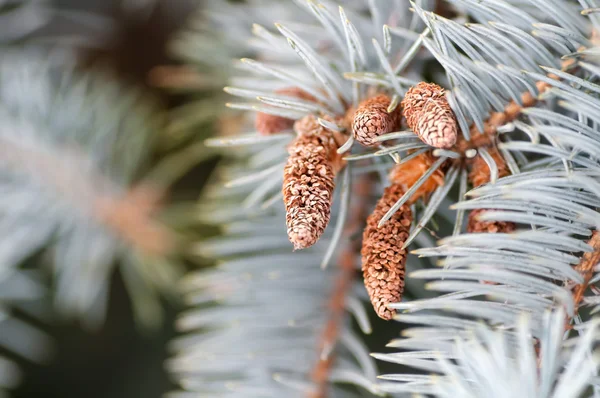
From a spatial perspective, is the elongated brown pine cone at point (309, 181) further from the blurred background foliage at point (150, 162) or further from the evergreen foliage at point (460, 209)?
the blurred background foliage at point (150, 162)

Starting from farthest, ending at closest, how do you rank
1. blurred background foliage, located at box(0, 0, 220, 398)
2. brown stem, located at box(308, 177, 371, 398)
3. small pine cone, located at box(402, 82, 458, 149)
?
blurred background foliage, located at box(0, 0, 220, 398) < brown stem, located at box(308, 177, 371, 398) < small pine cone, located at box(402, 82, 458, 149)

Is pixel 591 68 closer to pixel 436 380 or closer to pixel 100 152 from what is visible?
pixel 436 380

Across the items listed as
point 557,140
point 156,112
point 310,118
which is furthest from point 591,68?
point 156,112

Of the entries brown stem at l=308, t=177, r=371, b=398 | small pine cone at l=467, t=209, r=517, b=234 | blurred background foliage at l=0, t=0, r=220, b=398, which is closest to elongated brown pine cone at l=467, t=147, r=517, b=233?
small pine cone at l=467, t=209, r=517, b=234

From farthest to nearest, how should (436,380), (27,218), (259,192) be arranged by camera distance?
(27,218) → (259,192) → (436,380)

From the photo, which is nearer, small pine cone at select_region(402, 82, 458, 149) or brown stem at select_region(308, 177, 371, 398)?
small pine cone at select_region(402, 82, 458, 149)

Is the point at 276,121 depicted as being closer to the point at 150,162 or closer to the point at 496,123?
the point at 496,123

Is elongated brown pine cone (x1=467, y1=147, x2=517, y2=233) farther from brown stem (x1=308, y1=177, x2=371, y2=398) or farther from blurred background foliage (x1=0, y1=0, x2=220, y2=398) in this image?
blurred background foliage (x1=0, y1=0, x2=220, y2=398)
